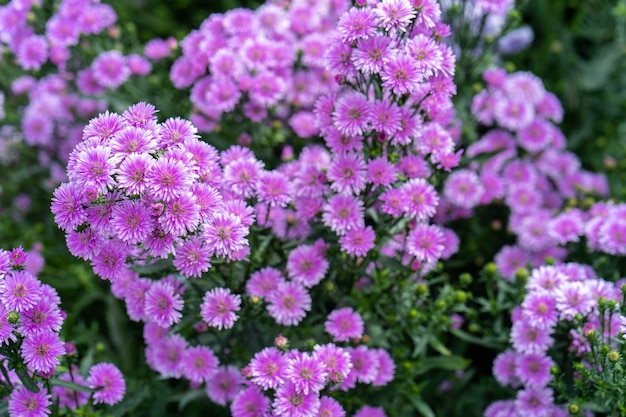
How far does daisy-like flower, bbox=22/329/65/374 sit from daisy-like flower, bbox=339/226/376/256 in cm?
100

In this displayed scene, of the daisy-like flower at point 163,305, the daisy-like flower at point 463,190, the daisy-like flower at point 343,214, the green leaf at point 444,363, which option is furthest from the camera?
the daisy-like flower at point 463,190

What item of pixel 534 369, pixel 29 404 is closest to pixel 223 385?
pixel 29 404

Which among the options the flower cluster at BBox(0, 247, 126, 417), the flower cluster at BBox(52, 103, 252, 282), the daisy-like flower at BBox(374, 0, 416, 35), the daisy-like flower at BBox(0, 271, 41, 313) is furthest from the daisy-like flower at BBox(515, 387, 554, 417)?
the daisy-like flower at BBox(0, 271, 41, 313)

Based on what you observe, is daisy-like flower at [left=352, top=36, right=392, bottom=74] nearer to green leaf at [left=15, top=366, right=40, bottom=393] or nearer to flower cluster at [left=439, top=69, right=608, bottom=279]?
flower cluster at [left=439, top=69, right=608, bottom=279]

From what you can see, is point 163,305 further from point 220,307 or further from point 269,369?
point 269,369

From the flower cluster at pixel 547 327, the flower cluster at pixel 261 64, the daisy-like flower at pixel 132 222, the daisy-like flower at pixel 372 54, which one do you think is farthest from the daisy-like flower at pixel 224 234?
the flower cluster at pixel 547 327

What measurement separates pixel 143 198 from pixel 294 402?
80 centimetres

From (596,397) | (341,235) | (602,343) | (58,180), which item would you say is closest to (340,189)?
(341,235)

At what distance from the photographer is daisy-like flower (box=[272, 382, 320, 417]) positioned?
2262 mm

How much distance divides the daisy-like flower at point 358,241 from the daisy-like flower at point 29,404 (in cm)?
111

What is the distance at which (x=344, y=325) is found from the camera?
103 inches

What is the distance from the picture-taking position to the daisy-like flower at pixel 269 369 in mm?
2303

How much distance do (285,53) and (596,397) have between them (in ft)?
6.42

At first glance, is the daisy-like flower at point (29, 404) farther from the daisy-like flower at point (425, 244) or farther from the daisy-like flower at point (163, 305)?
the daisy-like flower at point (425, 244)
